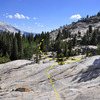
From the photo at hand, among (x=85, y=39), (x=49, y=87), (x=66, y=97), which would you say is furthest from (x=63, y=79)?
(x=85, y=39)

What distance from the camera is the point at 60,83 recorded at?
2362 centimetres

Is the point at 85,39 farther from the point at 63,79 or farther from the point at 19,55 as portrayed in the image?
the point at 63,79

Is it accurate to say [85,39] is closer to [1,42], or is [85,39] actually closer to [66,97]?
[1,42]

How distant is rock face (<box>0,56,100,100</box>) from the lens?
52.5 ft

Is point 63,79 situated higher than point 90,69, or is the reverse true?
point 90,69

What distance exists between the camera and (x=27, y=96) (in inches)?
727

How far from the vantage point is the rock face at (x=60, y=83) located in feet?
52.5

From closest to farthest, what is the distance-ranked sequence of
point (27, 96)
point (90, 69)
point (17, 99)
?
point (17, 99)
point (27, 96)
point (90, 69)

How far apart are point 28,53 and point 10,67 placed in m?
36.6

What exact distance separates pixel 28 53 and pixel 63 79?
2267 inches

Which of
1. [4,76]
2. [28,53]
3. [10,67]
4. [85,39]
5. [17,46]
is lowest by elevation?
[4,76]

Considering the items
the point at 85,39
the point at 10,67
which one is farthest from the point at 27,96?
the point at 85,39

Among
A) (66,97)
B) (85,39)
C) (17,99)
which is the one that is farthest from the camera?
(85,39)

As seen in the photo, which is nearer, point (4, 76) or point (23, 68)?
point (4, 76)
